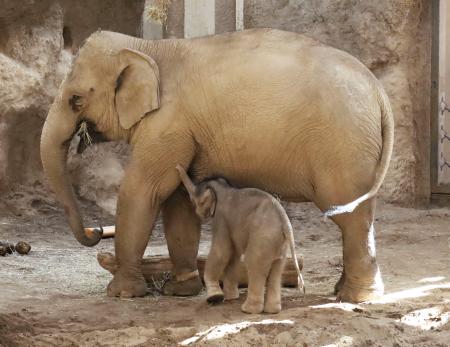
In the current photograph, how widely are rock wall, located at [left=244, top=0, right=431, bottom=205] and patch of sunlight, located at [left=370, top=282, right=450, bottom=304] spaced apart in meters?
4.41

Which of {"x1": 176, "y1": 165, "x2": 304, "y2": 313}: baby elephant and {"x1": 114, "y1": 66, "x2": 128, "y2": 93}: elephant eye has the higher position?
{"x1": 114, "y1": 66, "x2": 128, "y2": 93}: elephant eye

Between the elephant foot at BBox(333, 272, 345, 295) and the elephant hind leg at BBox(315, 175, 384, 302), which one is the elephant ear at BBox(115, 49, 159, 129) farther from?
the elephant foot at BBox(333, 272, 345, 295)

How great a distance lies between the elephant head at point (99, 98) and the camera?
6.15 m

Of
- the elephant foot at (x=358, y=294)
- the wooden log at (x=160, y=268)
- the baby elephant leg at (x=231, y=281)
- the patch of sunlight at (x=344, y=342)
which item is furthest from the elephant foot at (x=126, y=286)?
the patch of sunlight at (x=344, y=342)

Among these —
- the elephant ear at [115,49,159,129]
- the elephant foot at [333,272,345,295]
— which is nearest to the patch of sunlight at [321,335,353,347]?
the elephant foot at [333,272,345,295]

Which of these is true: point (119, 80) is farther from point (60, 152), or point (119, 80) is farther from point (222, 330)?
point (222, 330)

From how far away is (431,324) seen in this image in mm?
5090

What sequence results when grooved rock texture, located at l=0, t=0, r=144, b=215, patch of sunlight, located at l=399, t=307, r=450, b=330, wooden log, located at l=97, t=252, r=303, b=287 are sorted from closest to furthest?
patch of sunlight, located at l=399, t=307, r=450, b=330, wooden log, located at l=97, t=252, r=303, b=287, grooved rock texture, located at l=0, t=0, r=144, b=215

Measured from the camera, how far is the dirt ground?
4.84m

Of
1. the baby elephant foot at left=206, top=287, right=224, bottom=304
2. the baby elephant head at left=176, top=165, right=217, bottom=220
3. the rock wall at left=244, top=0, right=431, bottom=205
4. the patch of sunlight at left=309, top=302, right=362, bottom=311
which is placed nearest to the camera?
the patch of sunlight at left=309, top=302, right=362, bottom=311

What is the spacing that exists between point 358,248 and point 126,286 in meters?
1.63

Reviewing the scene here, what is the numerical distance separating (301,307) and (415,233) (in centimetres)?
414

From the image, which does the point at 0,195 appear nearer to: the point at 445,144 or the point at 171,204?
the point at 171,204

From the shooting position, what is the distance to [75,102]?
635cm
